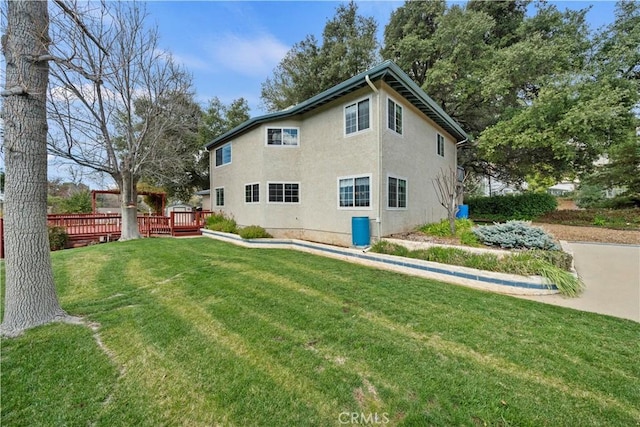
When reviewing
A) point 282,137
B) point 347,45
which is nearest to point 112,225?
point 282,137

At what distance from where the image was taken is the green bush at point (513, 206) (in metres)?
18.0

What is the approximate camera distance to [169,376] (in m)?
2.69

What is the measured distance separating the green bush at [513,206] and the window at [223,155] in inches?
717

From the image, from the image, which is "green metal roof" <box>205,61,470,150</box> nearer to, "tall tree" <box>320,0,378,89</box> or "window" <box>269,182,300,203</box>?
"window" <box>269,182,300,203</box>

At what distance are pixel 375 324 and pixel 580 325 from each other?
308cm

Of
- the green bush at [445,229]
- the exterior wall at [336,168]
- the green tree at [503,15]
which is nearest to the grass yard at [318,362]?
the green bush at [445,229]

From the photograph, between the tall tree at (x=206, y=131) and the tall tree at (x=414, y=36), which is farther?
the tall tree at (x=206, y=131)

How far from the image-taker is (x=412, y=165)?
34.0ft

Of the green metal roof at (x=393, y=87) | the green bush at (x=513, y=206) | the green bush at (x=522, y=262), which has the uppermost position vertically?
the green metal roof at (x=393, y=87)

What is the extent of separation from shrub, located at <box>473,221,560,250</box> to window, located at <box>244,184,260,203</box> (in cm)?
883

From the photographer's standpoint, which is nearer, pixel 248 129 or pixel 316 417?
pixel 316 417

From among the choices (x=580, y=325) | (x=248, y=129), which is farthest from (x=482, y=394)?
(x=248, y=129)

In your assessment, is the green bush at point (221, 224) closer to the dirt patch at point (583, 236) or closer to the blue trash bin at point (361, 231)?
the blue trash bin at point (361, 231)

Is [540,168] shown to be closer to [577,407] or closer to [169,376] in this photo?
[577,407]
